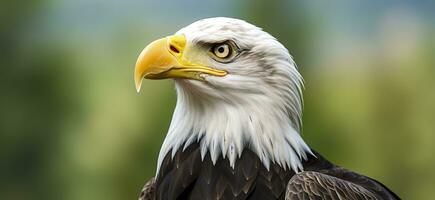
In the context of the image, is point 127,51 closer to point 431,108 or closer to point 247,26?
point 431,108

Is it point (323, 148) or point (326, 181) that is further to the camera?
point (323, 148)

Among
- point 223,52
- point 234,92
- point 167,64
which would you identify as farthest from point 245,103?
point 167,64

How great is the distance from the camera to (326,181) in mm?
2543

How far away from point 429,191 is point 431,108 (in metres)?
1.26

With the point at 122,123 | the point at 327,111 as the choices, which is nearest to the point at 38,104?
the point at 122,123

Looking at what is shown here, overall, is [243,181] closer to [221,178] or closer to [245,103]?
[221,178]

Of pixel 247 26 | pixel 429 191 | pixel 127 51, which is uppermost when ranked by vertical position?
pixel 247 26

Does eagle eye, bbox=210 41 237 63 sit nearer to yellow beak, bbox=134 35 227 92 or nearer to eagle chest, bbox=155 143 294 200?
yellow beak, bbox=134 35 227 92

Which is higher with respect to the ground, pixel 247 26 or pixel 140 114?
pixel 247 26

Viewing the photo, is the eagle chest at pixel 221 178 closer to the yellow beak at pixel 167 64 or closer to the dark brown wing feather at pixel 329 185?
the dark brown wing feather at pixel 329 185

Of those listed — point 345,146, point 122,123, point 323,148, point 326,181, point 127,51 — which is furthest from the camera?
point 127,51

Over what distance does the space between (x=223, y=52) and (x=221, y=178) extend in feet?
1.25

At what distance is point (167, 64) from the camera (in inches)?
97.3

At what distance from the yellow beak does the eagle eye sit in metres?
0.04
